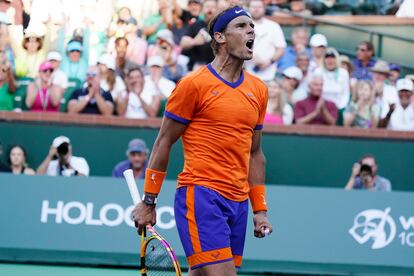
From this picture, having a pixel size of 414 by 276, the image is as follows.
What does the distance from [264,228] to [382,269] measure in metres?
5.31

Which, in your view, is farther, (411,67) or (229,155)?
(411,67)

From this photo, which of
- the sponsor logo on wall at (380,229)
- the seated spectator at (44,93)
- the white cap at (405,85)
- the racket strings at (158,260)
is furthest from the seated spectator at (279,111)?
the racket strings at (158,260)

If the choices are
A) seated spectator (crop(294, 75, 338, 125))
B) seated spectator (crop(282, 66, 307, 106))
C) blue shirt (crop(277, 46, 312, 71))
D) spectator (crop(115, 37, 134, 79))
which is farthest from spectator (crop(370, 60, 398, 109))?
spectator (crop(115, 37, 134, 79))

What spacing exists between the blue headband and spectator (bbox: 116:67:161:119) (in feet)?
21.8

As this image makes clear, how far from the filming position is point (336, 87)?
12.8 metres

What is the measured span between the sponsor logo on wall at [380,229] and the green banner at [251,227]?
0.01 metres

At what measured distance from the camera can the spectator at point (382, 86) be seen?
509 inches

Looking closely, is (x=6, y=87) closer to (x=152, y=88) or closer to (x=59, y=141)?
(x=59, y=141)

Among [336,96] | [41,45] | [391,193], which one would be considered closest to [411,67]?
[336,96]

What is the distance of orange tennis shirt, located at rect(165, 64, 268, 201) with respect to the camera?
222 inches

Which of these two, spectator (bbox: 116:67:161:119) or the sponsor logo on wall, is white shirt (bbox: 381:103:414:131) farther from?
spectator (bbox: 116:67:161:119)

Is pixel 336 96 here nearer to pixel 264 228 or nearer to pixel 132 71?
pixel 132 71

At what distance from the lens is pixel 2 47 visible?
12750mm

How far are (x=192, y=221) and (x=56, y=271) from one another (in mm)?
5292
